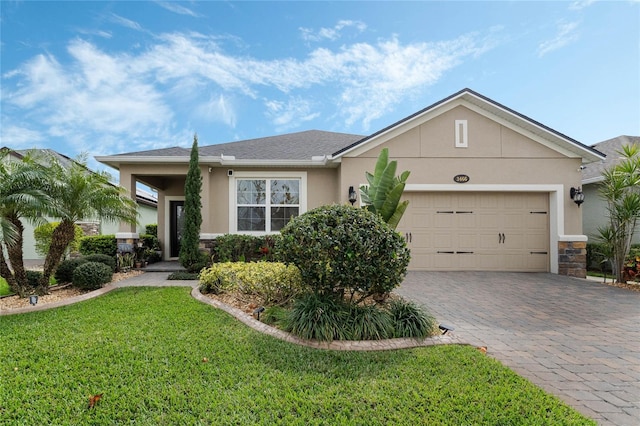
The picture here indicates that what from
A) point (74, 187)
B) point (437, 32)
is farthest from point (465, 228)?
point (74, 187)

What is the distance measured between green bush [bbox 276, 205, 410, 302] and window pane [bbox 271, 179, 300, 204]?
6270mm

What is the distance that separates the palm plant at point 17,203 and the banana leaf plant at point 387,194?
22.7 feet

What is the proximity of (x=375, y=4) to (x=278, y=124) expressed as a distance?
11.2 meters

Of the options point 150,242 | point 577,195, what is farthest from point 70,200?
point 577,195

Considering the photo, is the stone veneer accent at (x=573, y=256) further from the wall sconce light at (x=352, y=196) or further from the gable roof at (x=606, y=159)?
the wall sconce light at (x=352, y=196)

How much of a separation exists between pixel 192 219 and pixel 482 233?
9669mm

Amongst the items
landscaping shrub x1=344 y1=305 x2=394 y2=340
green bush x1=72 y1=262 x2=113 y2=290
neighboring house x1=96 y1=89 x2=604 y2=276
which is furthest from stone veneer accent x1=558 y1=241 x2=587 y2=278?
green bush x1=72 y1=262 x2=113 y2=290

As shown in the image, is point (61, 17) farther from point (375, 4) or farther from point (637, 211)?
point (637, 211)

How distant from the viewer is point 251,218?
10.6 metres

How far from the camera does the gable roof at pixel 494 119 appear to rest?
373 inches

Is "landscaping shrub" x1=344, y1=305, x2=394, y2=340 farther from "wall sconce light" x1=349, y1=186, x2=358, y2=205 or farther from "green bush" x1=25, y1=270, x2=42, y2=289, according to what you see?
"green bush" x1=25, y1=270, x2=42, y2=289

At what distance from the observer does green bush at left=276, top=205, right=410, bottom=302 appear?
412cm

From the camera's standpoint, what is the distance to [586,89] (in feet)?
29.6

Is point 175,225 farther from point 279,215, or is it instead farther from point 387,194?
point 387,194
